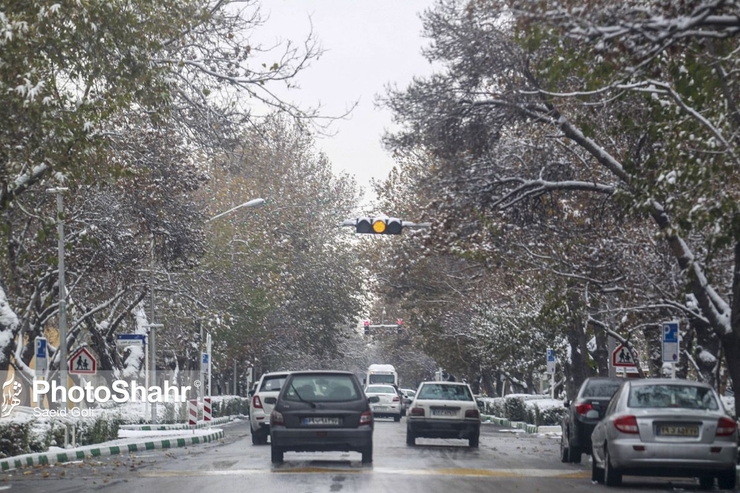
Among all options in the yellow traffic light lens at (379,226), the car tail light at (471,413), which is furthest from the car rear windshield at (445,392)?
the yellow traffic light lens at (379,226)

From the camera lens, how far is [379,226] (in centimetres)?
2692

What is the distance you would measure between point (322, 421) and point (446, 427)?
777cm

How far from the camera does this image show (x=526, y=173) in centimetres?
2500

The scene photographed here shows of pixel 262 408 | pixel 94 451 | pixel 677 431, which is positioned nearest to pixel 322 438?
pixel 677 431

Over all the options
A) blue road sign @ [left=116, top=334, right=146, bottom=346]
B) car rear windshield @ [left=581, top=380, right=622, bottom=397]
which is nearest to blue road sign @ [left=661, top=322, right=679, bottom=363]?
car rear windshield @ [left=581, top=380, right=622, bottom=397]

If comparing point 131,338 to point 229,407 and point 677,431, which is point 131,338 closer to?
point 677,431

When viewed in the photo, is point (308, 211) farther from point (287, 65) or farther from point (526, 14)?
point (526, 14)

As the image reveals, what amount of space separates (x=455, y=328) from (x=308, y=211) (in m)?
11.4

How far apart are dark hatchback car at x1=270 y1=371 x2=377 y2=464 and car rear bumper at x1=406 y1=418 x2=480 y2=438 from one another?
7099 mm

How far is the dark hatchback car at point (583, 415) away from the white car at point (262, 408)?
858cm

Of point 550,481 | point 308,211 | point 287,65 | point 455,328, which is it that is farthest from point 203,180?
point 308,211

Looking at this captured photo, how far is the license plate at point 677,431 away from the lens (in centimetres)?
1566

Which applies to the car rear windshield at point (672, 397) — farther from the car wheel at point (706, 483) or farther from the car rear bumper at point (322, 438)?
the car rear bumper at point (322, 438)

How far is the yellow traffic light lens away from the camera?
26.8 m
